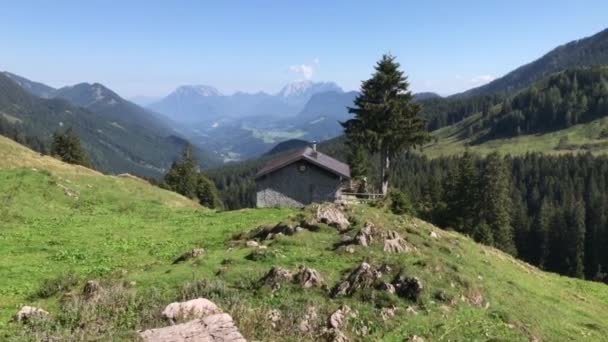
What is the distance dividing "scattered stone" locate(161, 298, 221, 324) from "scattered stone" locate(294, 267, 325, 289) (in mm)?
5628

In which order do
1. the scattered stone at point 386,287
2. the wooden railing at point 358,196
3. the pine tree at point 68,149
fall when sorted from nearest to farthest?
the scattered stone at point 386,287
the wooden railing at point 358,196
the pine tree at point 68,149

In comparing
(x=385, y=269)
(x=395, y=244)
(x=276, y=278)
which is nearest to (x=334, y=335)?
(x=276, y=278)

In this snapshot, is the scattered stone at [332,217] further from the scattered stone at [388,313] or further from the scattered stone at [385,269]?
the scattered stone at [388,313]

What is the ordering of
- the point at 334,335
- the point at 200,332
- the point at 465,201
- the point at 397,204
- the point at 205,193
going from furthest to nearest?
1. the point at 205,193
2. the point at 465,201
3. the point at 397,204
4. the point at 334,335
5. the point at 200,332

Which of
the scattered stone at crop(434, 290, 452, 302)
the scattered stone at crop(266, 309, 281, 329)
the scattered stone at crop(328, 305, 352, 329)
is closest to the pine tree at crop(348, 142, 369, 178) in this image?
the scattered stone at crop(434, 290, 452, 302)

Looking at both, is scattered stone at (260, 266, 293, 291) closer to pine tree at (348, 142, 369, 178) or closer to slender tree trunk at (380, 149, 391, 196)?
slender tree trunk at (380, 149, 391, 196)

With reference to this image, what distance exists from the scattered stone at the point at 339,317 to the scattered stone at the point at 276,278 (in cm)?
292

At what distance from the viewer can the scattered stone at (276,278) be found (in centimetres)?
2072

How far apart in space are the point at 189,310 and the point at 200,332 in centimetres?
188

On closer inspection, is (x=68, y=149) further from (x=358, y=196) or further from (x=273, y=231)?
(x=273, y=231)

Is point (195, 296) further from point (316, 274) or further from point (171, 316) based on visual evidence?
point (316, 274)

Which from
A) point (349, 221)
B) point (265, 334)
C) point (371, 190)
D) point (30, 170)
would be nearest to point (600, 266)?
point (371, 190)

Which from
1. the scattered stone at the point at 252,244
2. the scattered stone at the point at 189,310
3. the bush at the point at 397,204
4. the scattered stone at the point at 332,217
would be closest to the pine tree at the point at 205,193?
the bush at the point at 397,204

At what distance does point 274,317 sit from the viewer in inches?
690
